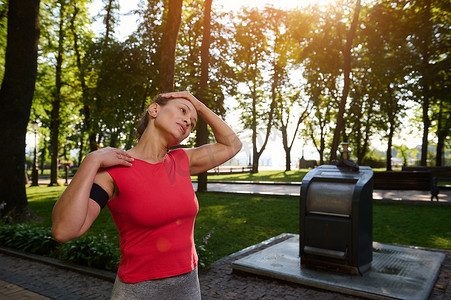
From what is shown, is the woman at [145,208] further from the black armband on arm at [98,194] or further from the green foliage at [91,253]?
the green foliage at [91,253]

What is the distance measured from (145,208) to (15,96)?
9.92 metres

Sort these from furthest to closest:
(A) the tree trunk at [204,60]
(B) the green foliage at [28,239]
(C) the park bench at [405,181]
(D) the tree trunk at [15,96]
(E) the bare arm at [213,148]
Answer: (C) the park bench at [405,181]
(A) the tree trunk at [204,60]
(D) the tree trunk at [15,96]
(B) the green foliage at [28,239]
(E) the bare arm at [213,148]

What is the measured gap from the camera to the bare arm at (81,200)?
4.16 feet

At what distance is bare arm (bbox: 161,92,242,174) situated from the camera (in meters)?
1.98

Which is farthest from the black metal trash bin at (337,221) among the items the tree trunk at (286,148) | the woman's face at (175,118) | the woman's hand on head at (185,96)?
the tree trunk at (286,148)

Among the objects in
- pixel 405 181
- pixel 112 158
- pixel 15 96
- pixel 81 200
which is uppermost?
pixel 15 96

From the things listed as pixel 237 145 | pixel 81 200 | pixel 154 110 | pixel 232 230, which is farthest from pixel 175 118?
pixel 232 230

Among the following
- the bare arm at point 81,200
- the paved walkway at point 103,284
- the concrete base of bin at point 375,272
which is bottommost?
the paved walkway at point 103,284

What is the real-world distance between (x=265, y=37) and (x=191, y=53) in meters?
9.03

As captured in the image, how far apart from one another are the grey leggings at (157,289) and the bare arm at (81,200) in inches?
15.2

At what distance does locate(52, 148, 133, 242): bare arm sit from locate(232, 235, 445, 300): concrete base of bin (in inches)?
160

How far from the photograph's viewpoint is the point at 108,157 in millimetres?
1434

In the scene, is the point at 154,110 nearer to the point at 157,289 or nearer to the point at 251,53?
the point at 157,289

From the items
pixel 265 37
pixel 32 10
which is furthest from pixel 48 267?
pixel 265 37
